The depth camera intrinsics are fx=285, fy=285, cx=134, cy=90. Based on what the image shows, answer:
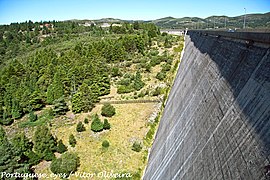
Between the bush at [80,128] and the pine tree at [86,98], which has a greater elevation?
the pine tree at [86,98]

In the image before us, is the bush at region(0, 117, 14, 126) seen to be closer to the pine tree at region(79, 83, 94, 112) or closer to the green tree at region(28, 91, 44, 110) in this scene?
the green tree at region(28, 91, 44, 110)

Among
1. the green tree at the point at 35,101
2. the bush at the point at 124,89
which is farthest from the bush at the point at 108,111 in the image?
the green tree at the point at 35,101

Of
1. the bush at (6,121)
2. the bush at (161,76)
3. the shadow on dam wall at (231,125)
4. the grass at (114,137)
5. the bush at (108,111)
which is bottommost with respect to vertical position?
the bush at (6,121)

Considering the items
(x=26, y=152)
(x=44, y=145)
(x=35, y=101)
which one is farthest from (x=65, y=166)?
(x=35, y=101)

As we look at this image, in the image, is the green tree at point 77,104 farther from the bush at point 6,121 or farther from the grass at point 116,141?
the bush at point 6,121

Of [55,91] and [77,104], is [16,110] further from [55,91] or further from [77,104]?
[77,104]

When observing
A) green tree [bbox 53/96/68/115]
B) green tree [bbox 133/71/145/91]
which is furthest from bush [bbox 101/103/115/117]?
green tree [bbox 133/71/145/91]
